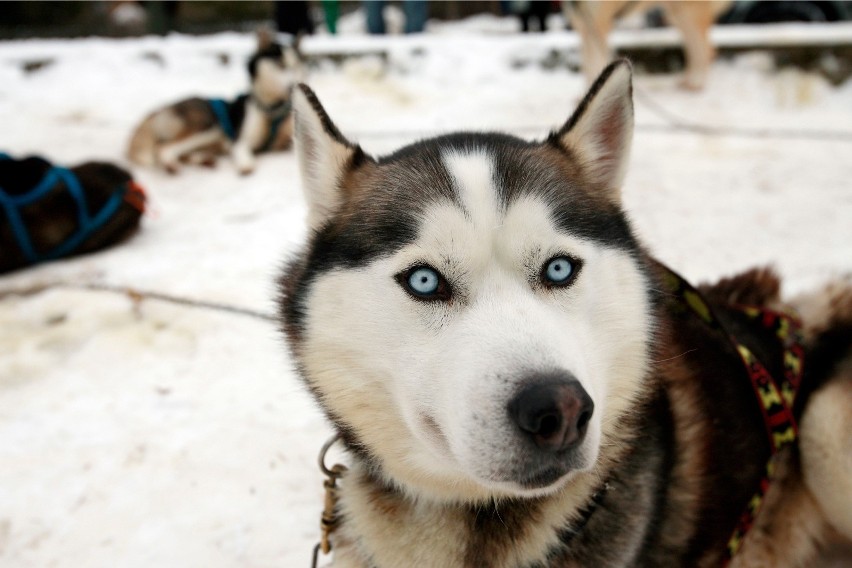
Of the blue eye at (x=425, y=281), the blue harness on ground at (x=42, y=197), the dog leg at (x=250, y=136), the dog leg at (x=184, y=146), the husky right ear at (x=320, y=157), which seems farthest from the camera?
the dog leg at (x=250, y=136)

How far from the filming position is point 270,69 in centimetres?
622

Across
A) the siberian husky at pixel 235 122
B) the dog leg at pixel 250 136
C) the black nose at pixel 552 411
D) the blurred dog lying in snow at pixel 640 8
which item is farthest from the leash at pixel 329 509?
the blurred dog lying in snow at pixel 640 8

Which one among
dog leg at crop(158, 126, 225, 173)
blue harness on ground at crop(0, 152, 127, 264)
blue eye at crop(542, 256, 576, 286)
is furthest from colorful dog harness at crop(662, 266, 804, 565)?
dog leg at crop(158, 126, 225, 173)

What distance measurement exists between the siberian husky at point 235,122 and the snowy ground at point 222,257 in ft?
1.01

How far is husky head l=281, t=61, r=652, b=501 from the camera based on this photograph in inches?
44.0

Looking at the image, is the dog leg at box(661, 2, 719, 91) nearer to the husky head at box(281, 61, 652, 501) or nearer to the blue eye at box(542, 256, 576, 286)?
the husky head at box(281, 61, 652, 501)

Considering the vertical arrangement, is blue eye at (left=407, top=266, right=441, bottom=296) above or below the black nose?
above

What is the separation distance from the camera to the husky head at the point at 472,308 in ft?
3.67

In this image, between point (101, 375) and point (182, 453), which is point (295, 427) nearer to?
point (182, 453)

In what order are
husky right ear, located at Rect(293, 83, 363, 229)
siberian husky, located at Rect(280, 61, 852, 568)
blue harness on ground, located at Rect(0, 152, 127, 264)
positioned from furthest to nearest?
blue harness on ground, located at Rect(0, 152, 127, 264), husky right ear, located at Rect(293, 83, 363, 229), siberian husky, located at Rect(280, 61, 852, 568)

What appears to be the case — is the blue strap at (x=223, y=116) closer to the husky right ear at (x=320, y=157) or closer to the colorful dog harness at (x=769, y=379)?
the husky right ear at (x=320, y=157)

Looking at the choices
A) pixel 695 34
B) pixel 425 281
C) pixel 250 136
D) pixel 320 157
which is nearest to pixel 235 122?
pixel 250 136

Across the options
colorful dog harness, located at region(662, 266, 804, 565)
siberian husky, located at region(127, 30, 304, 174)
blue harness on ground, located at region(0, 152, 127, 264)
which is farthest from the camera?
siberian husky, located at region(127, 30, 304, 174)

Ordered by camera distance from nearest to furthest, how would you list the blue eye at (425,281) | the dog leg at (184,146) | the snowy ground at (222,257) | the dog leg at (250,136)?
1. the blue eye at (425,281)
2. the snowy ground at (222,257)
3. the dog leg at (184,146)
4. the dog leg at (250,136)
